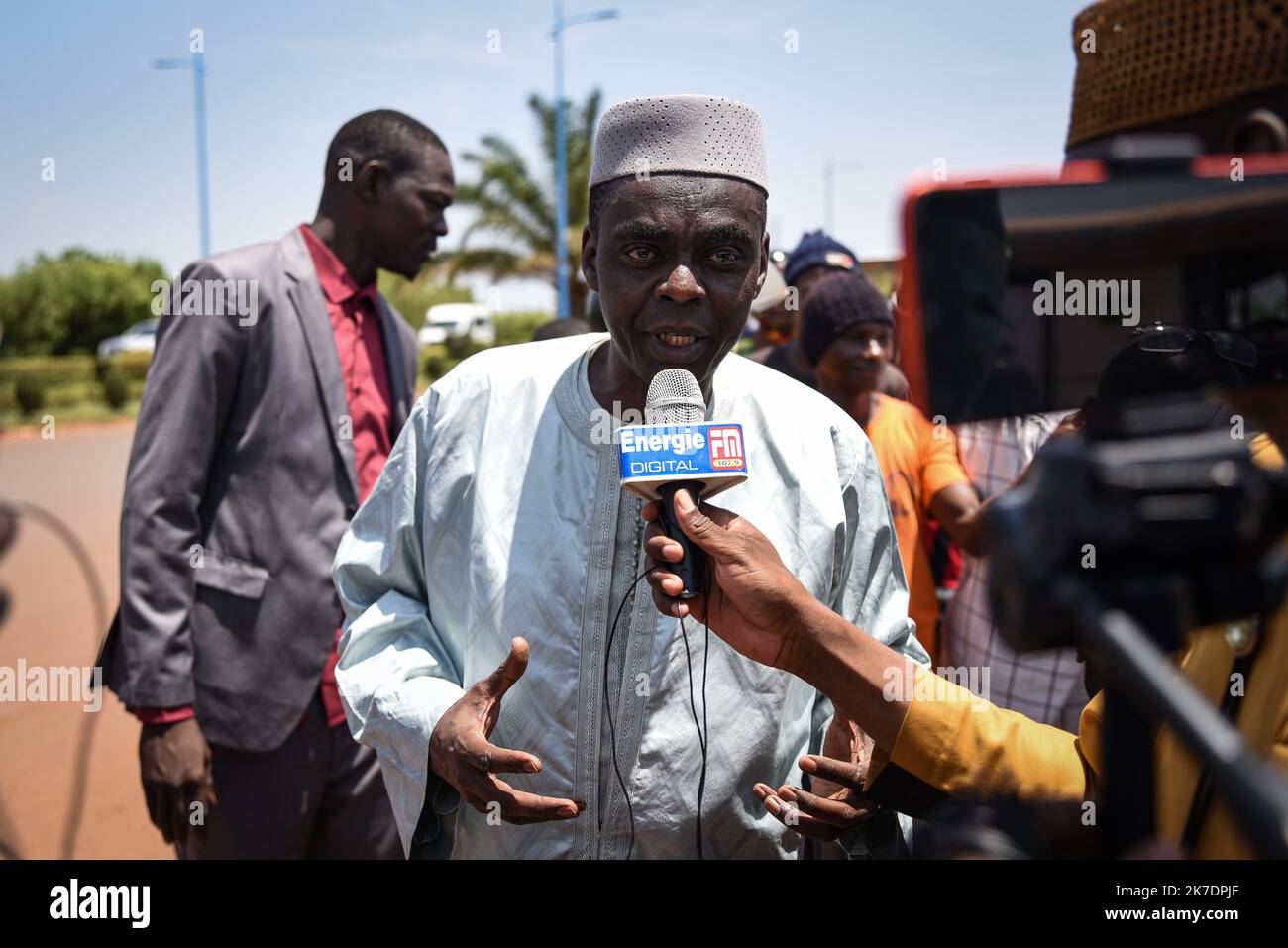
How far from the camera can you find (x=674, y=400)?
176cm

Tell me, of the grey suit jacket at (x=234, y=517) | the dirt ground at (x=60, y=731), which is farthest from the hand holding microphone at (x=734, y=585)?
the grey suit jacket at (x=234, y=517)

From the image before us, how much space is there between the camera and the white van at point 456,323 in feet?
113

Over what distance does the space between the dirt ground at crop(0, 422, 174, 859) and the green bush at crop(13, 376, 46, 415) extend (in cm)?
1005

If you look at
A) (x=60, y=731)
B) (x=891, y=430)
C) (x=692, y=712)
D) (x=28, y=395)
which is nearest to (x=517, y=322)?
(x=28, y=395)

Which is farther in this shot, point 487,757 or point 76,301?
point 76,301

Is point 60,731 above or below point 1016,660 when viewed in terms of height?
below

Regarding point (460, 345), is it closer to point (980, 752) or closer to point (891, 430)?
point (891, 430)

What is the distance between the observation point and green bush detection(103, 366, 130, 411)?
23.1 m

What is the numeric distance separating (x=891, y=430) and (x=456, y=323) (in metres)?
33.4

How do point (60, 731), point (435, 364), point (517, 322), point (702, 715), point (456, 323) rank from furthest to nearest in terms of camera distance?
point (517, 322), point (456, 323), point (435, 364), point (60, 731), point (702, 715)

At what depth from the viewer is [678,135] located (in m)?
1.91

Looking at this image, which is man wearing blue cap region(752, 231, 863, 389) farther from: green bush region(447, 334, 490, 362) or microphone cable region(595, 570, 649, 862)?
green bush region(447, 334, 490, 362)

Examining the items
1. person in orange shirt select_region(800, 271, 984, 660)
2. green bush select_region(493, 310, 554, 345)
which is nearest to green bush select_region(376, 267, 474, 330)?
green bush select_region(493, 310, 554, 345)
